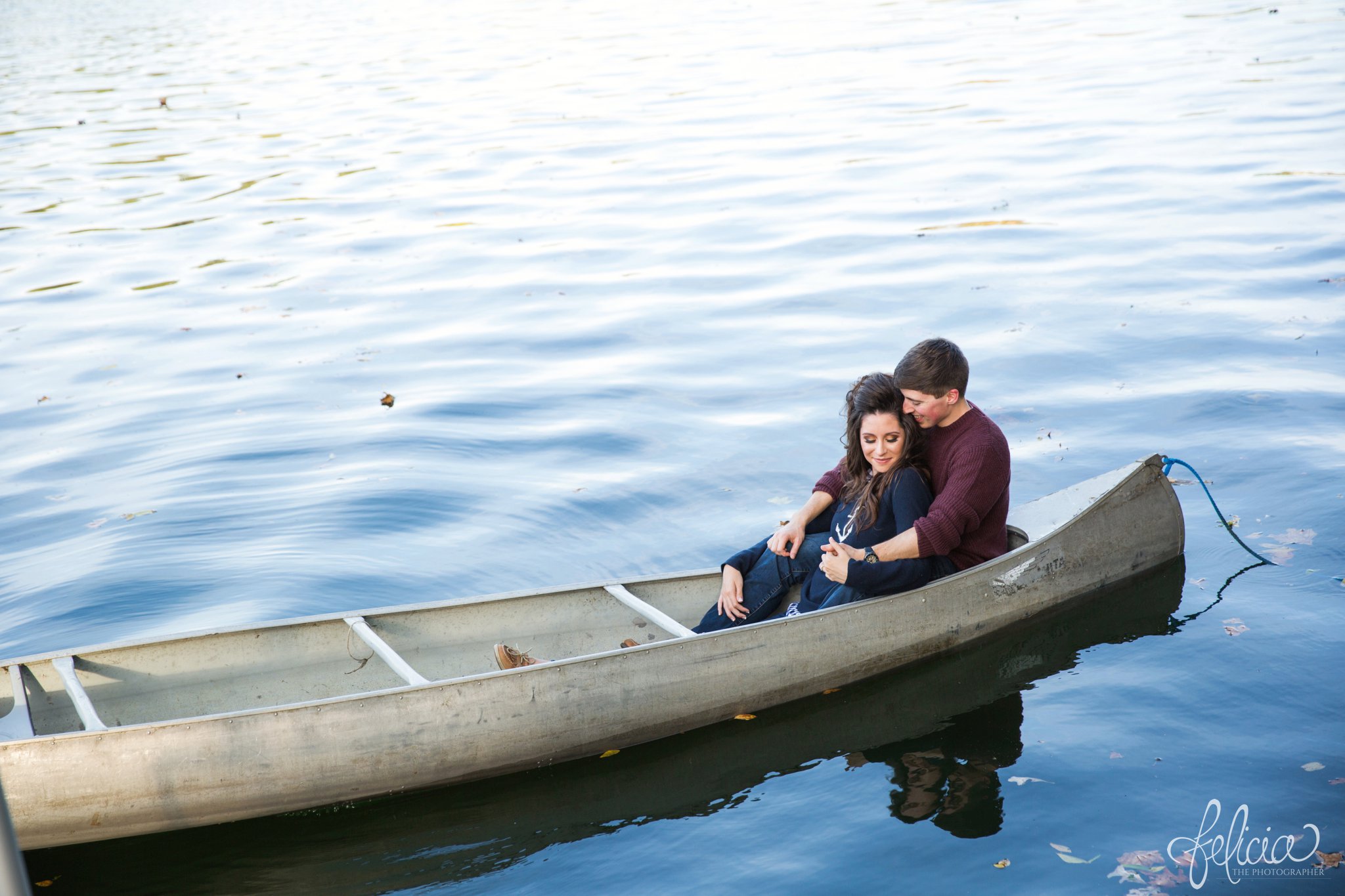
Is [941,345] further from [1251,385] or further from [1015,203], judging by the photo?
[1015,203]

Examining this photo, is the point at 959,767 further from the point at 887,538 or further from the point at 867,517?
the point at 867,517

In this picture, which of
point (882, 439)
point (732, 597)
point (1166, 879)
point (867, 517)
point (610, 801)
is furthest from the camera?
point (732, 597)

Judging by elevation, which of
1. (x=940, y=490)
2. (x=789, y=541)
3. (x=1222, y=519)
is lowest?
(x=1222, y=519)

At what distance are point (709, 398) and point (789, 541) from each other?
182 inches

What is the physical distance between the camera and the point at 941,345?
6191 millimetres

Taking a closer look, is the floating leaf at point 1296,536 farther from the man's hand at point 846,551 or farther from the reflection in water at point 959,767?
the man's hand at point 846,551

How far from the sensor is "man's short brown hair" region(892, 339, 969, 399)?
242 inches

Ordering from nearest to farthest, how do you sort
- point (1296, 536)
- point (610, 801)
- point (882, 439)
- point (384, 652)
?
point (610, 801) → point (384, 652) → point (882, 439) → point (1296, 536)

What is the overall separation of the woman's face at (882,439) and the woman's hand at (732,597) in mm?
1004

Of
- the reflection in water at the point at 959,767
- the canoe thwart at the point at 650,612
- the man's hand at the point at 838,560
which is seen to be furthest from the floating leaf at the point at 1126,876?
the canoe thwart at the point at 650,612

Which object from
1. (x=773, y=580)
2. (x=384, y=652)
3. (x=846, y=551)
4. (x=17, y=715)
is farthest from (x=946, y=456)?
(x=17, y=715)

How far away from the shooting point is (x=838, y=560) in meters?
6.32

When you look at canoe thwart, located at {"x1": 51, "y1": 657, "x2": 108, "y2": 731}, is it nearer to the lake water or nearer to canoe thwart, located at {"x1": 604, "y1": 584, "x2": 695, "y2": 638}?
the lake water

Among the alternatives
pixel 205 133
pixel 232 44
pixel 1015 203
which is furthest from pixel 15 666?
pixel 232 44
